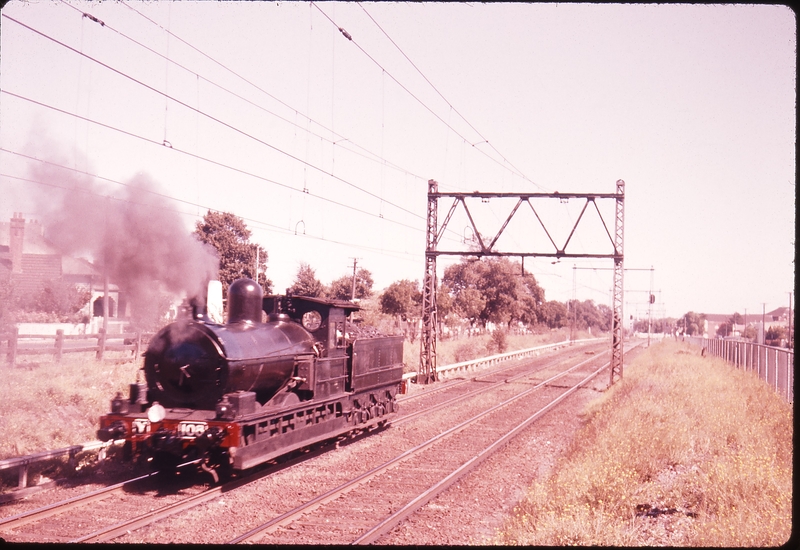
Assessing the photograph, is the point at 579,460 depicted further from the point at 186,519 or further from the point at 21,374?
the point at 21,374

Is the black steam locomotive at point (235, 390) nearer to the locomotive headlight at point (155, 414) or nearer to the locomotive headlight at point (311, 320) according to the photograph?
the locomotive headlight at point (155, 414)

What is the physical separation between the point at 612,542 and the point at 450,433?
847cm

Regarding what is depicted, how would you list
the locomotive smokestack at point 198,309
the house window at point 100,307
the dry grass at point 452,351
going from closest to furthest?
1. the locomotive smokestack at point 198,309
2. the dry grass at point 452,351
3. the house window at point 100,307

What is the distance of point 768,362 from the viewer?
2066cm

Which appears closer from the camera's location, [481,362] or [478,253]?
[478,253]

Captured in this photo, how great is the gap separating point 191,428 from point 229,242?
72.5ft

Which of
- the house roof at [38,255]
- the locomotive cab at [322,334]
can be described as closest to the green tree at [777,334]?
the locomotive cab at [322,334]

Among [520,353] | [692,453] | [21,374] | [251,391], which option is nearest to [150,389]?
[251,391]

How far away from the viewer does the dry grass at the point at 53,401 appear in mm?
11023

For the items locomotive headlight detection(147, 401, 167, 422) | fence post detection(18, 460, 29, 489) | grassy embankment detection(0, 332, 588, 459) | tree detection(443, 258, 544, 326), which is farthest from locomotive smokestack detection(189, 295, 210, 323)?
tree detection(443, 258, 544, 326)

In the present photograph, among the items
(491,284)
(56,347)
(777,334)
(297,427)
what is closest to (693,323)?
(777,334)

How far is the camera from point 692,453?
1072 cm

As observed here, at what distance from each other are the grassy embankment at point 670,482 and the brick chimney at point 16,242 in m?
10.9

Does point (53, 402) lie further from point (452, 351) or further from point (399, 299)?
point (399, 299)
